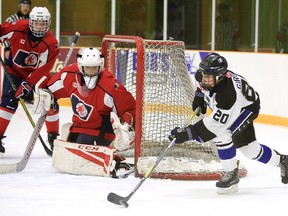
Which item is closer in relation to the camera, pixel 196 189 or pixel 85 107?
pixel 196 189

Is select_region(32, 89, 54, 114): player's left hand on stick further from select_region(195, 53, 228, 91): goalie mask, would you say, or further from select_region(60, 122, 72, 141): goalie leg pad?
select_region(195, 53, 228, 91): goalie mask

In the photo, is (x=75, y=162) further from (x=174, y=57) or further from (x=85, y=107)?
(x=174, y=57)

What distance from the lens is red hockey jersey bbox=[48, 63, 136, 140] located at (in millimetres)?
4855

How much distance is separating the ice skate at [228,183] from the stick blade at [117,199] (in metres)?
0.59

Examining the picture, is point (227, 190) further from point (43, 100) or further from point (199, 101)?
point (43, 100)

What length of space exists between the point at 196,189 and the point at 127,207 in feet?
2.02

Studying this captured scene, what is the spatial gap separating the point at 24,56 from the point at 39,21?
0.93 feet

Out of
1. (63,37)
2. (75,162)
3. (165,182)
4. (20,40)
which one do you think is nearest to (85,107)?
(75,162)

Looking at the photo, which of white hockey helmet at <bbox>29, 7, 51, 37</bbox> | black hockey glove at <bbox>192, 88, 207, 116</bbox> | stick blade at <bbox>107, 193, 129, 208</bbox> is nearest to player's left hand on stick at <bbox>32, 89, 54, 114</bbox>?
white hockey helmet at <bbox>29, 7, 51, 37</bbox>

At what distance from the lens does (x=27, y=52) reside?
224 inches

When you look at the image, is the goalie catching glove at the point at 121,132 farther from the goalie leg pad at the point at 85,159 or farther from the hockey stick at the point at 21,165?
the hockey stick at the point at 21,165

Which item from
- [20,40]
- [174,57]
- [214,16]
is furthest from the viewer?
[214,16]

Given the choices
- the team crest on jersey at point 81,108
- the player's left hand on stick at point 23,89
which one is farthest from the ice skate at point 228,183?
the player's left hand on stick at point 23,89

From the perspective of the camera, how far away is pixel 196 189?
14.9 ft
